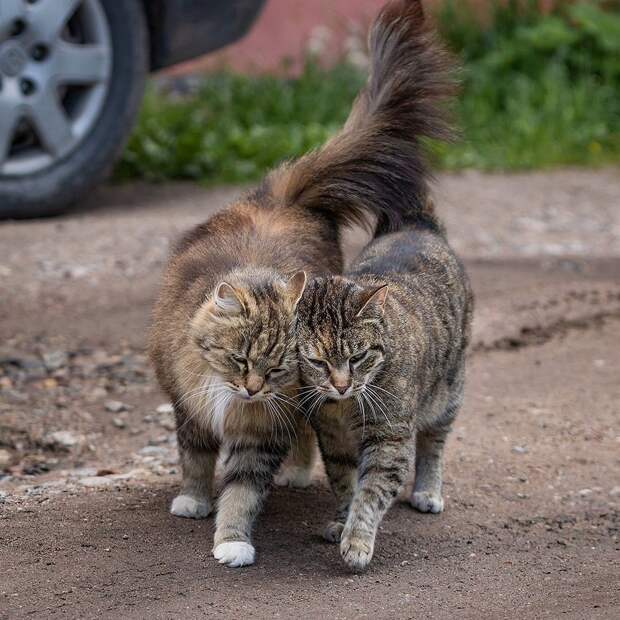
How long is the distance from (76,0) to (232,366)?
383 centimetres

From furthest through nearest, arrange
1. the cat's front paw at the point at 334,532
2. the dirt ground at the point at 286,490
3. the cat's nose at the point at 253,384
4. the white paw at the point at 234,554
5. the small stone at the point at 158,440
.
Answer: the small stone at the point at 158,440, the cat's front paw at the point at 334,532, the white paw at the point at 234,554, the cat's nose at the point at 253,384, the dirt ground at the point at 286,490

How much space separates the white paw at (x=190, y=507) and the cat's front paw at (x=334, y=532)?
0.48 metres

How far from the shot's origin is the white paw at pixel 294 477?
518 centimetres

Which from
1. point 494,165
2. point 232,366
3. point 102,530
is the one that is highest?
point 232,366

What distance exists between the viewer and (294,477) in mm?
5195

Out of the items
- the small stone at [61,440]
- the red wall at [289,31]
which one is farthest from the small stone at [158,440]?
the red wall at [289,31]

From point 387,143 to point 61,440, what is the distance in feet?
6.12

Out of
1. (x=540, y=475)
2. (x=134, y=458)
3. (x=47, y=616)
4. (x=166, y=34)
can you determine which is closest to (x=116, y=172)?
(x=166, y=34)

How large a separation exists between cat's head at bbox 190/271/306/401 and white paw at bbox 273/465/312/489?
933mm

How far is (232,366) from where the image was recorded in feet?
14.1

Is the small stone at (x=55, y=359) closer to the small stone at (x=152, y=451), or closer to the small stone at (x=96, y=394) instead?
the small stone at (x=96, y=394)

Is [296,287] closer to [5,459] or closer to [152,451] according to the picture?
[152,451]

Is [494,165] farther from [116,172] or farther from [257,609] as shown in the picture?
[257,609]

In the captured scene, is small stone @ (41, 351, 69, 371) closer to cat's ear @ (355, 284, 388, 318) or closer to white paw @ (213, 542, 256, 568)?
white paw @ (213, 542, 256, 568)
